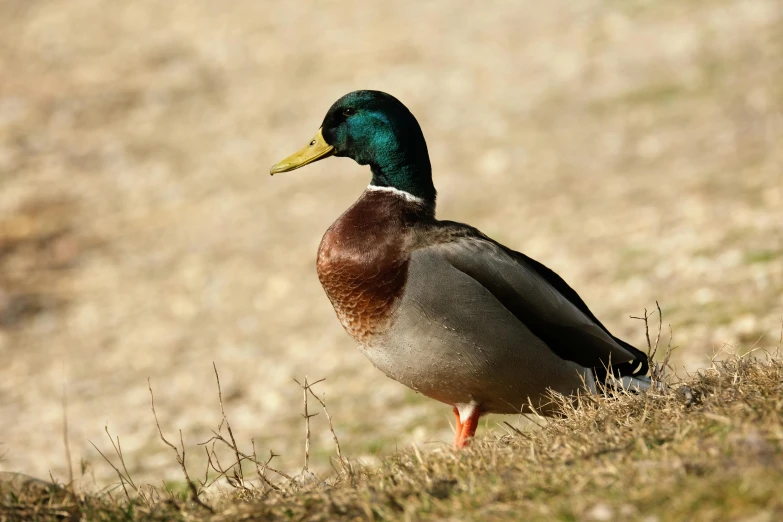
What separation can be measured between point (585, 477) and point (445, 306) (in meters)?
1.19

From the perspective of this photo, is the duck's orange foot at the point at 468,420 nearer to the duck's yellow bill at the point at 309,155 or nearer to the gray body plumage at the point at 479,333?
the gray body plumage at the point at 479,333

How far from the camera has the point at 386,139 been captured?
158 inches

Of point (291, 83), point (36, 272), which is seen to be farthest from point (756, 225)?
point (291, 83)

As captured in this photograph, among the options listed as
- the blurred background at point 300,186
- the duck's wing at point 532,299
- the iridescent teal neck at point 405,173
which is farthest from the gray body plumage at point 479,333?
the blurred background at point 300,186

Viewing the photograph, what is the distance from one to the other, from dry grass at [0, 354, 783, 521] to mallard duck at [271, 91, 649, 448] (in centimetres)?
40

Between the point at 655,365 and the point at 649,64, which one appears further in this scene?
the point at 649,64

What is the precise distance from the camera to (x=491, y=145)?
11992 millimetres

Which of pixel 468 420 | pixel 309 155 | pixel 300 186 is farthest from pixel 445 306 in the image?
pixel 300 186

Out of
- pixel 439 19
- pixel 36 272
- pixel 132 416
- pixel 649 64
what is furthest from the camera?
pixel 439 19

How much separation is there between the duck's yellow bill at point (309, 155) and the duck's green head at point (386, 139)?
4.5 inches

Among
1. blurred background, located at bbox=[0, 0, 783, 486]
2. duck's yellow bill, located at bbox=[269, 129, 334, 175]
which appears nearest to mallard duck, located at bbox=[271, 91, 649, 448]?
duck's yellow bill, located at bbox=[269, 129, 334, 175]

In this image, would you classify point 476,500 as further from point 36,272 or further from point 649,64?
point 649,64

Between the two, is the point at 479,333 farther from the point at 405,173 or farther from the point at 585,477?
the point at 585,477

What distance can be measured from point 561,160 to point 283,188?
3407 mm
